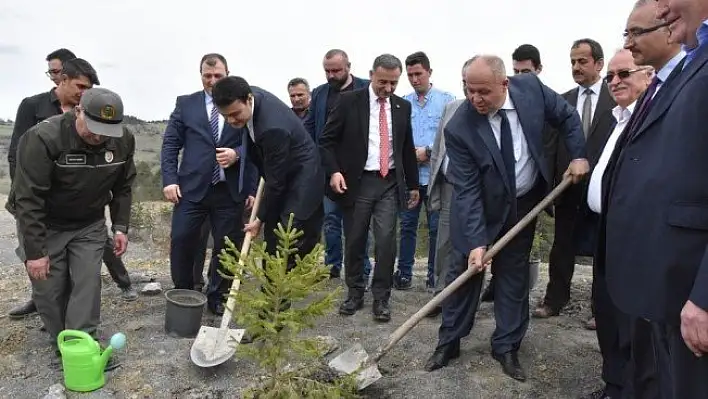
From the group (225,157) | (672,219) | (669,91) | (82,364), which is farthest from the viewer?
(225,157)

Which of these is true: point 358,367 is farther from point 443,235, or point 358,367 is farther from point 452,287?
point 443,235

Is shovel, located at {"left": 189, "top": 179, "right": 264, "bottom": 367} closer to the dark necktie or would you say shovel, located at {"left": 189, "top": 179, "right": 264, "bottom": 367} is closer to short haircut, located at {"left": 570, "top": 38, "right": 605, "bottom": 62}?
the dark necktie

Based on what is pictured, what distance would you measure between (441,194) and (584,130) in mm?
1386

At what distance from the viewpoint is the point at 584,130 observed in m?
4.59

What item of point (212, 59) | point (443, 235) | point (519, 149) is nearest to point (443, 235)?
point (443, 235)

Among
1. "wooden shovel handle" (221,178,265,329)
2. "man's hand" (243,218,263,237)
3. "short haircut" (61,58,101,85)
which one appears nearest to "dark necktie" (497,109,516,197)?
"wooden shovel handle" (221,178,265,329)

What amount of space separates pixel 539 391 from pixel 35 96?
501 centimetres

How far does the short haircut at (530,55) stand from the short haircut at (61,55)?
4326 millimetres

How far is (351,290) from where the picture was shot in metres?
5.23

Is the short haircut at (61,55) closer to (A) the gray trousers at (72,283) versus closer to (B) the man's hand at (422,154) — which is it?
(A) the gray trousers at (72,283)

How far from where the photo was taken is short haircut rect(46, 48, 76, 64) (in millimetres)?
5409

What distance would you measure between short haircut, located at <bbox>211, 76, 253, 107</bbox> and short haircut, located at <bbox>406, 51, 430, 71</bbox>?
233 centimetres

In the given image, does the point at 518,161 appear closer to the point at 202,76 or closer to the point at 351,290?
the point at 351,290

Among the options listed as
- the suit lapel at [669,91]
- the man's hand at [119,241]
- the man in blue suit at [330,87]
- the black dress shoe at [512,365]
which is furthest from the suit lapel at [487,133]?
the man's hand at [119,241]
